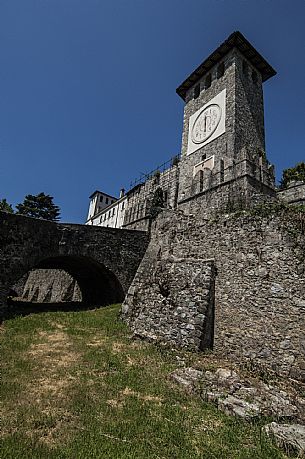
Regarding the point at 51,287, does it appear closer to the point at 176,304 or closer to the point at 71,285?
the point at 71,285

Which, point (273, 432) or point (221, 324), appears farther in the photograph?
point (221, 324)

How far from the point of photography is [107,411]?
502cm

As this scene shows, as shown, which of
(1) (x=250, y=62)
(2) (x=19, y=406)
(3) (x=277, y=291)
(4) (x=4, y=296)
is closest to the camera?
(2) (x=19, y=406)

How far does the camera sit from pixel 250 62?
2517cm

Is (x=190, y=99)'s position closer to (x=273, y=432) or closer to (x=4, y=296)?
(x=4, y=296)

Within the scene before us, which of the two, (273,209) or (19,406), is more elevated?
(273,209)

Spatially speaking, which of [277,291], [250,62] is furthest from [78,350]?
[250,62]

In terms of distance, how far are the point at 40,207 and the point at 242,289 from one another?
46489mm

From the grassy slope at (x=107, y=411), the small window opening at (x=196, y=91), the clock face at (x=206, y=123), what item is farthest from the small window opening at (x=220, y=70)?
the grassy slope at (x=107, y=411)

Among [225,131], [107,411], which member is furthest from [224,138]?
[107,411]

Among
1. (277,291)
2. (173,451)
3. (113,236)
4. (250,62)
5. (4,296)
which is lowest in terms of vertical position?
(173,451)

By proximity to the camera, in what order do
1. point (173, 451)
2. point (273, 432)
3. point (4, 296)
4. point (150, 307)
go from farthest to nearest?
point (4, 296), point (150, 307), point (273, 432), point (173, 451)

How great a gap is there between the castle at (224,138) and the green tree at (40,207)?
24.6 metres

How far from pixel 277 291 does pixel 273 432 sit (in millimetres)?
3991
